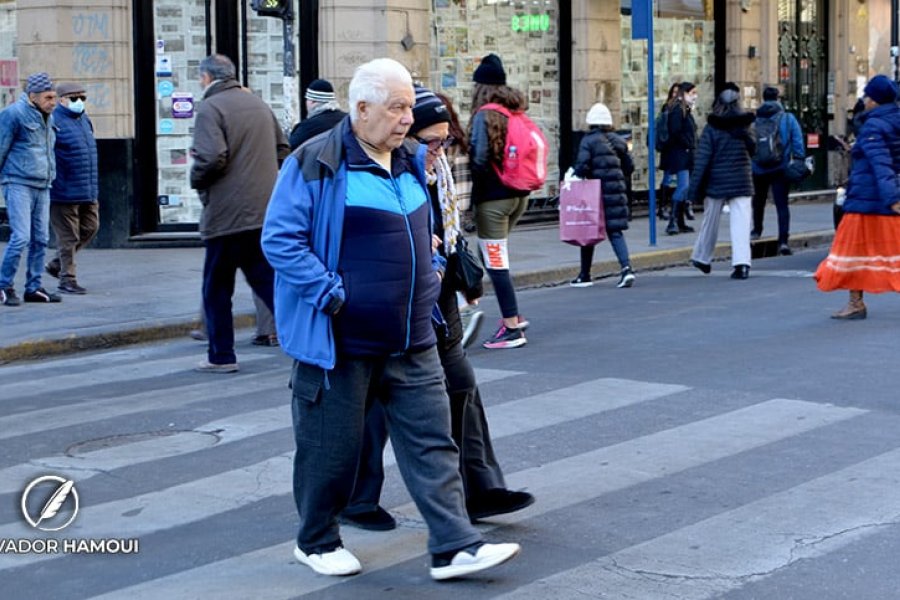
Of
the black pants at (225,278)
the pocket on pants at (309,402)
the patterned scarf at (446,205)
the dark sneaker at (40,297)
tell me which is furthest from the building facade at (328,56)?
the pocket on pants at (309,402)

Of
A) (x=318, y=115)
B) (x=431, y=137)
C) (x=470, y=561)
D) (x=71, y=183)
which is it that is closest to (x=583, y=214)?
(x=71, y=183)

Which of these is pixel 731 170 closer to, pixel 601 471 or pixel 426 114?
pixel 601 471

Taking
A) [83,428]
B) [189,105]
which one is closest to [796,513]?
[83,428]

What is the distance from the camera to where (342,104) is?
18.5m

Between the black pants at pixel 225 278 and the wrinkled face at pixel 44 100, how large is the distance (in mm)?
3766

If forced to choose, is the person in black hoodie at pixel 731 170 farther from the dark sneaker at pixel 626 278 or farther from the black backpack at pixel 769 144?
the black backpack at pixel 769 144

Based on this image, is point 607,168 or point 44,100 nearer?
point 44,100

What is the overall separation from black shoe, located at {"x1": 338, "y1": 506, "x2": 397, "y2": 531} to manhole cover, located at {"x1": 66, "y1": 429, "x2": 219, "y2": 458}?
1817 mm

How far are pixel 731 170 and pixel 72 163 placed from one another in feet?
20.2

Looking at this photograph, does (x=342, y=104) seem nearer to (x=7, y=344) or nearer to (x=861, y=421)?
(x=7, y=344)

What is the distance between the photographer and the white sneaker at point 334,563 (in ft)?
18.3

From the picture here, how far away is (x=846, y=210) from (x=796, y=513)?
5960mm

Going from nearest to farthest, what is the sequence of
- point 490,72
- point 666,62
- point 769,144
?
point 490,72, point 769,144, point 666,62

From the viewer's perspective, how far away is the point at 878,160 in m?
11.4
